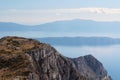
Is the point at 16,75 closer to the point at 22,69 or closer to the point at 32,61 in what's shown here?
the point at 22,69

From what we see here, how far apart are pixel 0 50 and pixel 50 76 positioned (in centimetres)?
2894

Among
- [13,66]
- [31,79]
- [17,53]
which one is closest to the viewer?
[31,79]

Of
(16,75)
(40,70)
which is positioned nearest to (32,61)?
(40,70)

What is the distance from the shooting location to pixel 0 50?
197m

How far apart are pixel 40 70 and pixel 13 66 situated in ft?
46.2

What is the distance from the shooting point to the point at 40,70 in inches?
7229

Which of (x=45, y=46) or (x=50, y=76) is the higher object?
(x=45, y=46)

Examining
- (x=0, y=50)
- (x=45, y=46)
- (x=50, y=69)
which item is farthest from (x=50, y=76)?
(x=0, y=50)

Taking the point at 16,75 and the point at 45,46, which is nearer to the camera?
the point at 16,75

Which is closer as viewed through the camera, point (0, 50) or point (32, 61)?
point (32, 61)

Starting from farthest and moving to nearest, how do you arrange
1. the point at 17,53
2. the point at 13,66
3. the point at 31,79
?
1. the point at 17,53
2. the point at 13,66
3. the point at 31,79

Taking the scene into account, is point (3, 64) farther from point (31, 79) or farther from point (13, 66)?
point (31, 79)

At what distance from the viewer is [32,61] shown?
179125mm

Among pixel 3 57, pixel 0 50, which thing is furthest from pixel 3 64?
pixel 0 50
